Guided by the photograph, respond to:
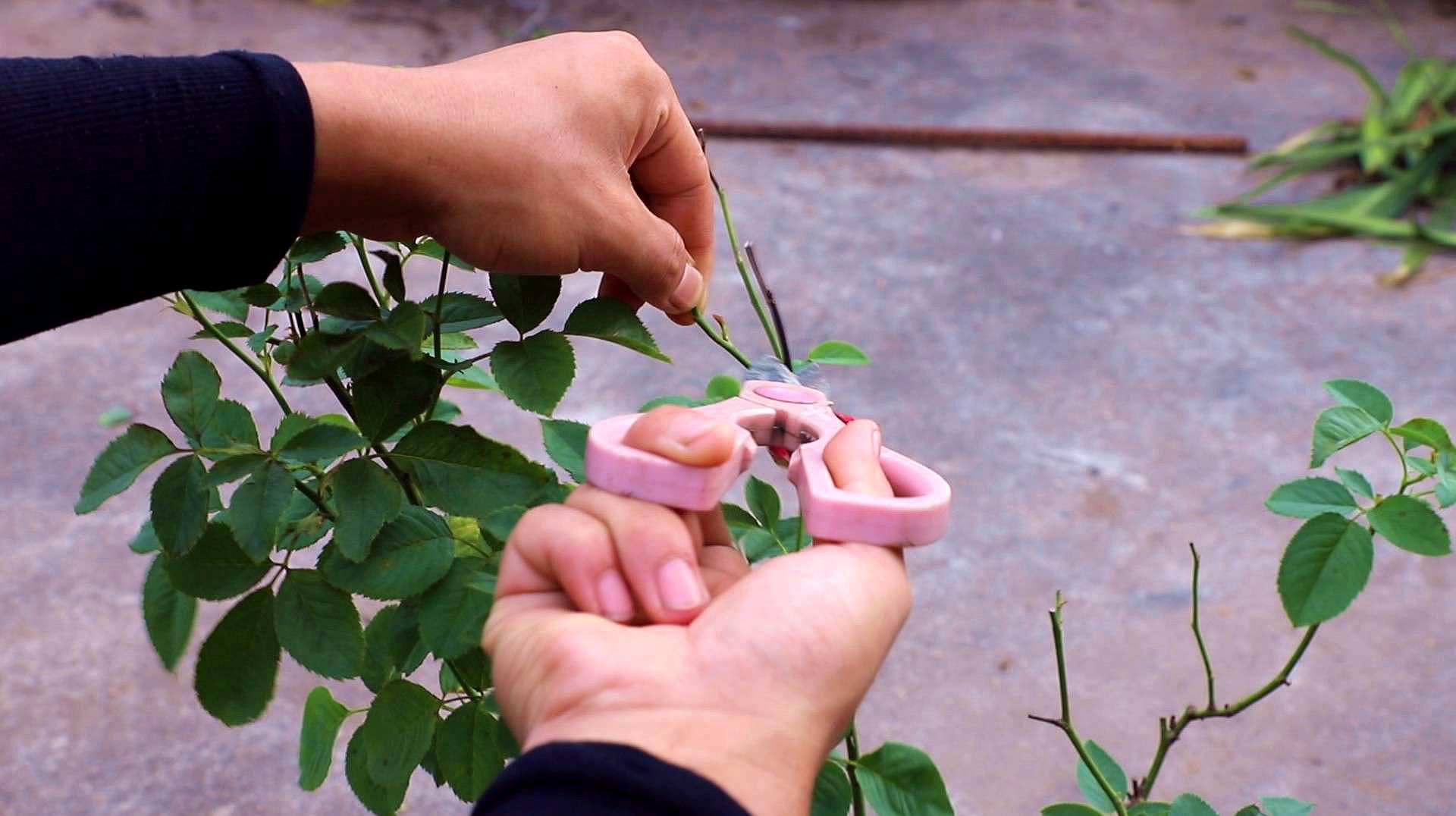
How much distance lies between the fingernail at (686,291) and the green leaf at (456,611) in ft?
0.83

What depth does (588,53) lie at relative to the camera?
90cm

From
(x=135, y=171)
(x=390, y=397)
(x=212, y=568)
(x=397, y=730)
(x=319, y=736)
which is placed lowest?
(x=319, y=736)

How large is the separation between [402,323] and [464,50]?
431 centimetres

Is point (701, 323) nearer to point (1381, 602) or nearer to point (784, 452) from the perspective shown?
point (784, 452)

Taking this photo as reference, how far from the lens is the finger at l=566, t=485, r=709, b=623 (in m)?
0.66

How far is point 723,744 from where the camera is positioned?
598 millimetres

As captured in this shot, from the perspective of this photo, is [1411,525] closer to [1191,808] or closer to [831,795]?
[1191,808]

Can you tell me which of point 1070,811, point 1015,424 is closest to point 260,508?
point 1070,811

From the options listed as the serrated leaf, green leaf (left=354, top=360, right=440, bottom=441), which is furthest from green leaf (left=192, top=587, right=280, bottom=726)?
the serrated leaf

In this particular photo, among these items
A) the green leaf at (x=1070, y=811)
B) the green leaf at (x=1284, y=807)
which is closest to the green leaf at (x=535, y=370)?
the green leaf at (x=1070, y=811)

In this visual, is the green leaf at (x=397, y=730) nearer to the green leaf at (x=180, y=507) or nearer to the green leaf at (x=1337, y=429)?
the green leaf at (x=180, y=507)

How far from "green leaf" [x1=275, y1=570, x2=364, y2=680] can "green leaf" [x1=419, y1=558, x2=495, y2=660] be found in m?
0.04

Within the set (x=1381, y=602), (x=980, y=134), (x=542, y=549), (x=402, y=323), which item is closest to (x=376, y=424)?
(x=402, y=323)

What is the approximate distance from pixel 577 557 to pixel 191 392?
0.31 meters
